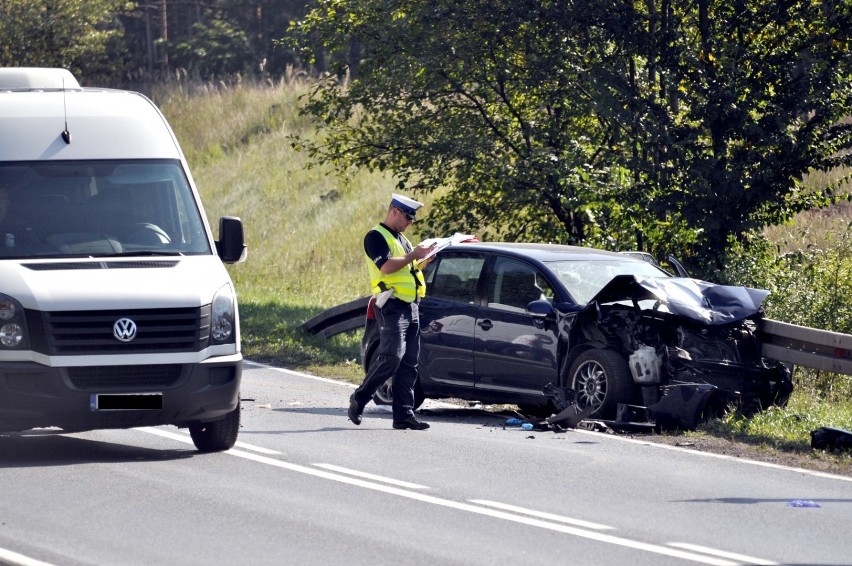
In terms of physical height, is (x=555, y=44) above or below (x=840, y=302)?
above

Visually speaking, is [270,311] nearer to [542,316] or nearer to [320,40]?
[320,40]

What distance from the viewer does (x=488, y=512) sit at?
784 centimetres

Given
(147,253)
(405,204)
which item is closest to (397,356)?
(405,204)

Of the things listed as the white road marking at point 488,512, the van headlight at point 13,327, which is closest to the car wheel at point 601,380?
the white road marking at point 488,512

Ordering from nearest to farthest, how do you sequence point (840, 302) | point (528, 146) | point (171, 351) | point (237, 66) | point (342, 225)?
point (171, 351) → point (840, 302) → point (528, 146) → point (342, 225) → point (237, 66)

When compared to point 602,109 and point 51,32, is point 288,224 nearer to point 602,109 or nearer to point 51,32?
point 51,32

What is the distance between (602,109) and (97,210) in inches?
332

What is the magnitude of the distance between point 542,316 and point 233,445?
121 inches

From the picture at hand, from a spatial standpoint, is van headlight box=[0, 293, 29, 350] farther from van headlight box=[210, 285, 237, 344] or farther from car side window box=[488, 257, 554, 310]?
car side window box=[488, 257, 554, 310]

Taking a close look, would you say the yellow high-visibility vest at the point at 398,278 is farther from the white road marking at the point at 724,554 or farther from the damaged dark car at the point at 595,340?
the white road marking at the point at 724,554

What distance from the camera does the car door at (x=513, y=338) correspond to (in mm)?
11805

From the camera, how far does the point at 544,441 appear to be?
10.8m

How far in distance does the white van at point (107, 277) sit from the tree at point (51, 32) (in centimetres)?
3339

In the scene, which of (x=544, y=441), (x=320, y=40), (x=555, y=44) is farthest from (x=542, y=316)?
(x=320, y=40)
